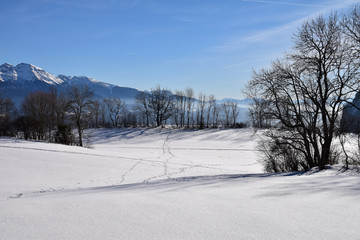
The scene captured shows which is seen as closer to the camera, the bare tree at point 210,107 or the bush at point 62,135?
the bush at point 62,135

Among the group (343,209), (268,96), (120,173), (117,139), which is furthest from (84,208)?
(117,139)

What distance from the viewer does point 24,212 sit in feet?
11.5

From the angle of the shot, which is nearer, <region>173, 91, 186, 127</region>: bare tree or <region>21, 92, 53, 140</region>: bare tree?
<region>21, 92, 53, 140</region>: bare tree

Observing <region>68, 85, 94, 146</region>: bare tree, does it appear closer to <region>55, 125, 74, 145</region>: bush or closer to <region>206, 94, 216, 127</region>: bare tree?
<region>55, 125, 74, 145</region>: bush

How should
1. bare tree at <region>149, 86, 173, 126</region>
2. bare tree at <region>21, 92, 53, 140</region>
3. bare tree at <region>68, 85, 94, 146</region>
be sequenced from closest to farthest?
bare tree at <region>21, 92, 53, 140</region> → bare tree at <region>68, 85, 94, 146</region> → bare tree at <region>149, 86, 173, 126</region>

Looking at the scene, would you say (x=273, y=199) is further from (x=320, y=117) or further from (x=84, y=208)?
(x=320, y=117)

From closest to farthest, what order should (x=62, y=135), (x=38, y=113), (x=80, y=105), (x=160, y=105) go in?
(x=62, y=135)
(x=80, y=105)
(x=38, y=113)
(x=160, y=105)

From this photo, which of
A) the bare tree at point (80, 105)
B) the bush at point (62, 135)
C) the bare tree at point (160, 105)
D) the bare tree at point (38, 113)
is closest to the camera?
the bush at point (62, 135)

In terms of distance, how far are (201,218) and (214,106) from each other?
71.9 metres

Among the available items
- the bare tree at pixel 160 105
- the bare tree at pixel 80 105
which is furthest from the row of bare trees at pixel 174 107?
the bare tree at pixel 80 105

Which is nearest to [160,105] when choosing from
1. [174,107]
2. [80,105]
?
[174,107]

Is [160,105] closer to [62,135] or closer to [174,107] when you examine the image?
[174,107]

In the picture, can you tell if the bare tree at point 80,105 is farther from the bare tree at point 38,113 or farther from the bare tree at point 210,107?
the bare tree at point 210,107

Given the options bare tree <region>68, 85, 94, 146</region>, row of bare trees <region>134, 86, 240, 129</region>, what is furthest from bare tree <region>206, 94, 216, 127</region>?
bare tree <region>68, 85, 94, 146</region>
